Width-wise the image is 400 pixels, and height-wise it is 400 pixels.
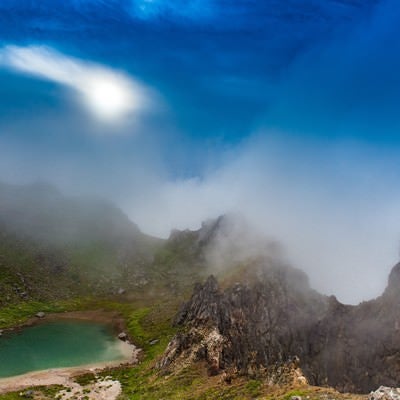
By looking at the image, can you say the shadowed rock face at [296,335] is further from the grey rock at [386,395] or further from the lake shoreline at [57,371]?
the grey rock at [386,395]

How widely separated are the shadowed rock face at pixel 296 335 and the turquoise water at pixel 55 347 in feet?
129

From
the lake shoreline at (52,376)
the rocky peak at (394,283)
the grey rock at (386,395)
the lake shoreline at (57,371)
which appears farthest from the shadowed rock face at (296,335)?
the grey rock at (386,395)

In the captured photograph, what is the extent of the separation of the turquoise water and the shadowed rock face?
3920cm

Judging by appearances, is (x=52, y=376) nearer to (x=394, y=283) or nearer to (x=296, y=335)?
(x=296, y=335)

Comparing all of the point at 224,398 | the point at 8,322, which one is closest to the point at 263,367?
the point at 224,398

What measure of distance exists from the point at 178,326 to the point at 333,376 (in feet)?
273

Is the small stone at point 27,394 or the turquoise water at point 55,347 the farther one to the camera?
the turquoise water at point 55,347

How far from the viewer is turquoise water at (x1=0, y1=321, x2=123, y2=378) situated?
116906 mm

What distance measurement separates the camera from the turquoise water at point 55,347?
116906mm

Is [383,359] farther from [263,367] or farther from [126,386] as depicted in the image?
[126,386]

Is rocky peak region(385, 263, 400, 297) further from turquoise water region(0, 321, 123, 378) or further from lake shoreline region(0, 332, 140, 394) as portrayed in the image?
turquoise water region(0, 321, 123, 378)

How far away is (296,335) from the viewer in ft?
338

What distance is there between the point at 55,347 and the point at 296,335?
95076 millimetres

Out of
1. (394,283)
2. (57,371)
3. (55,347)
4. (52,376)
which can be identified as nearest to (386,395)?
(394,283)
